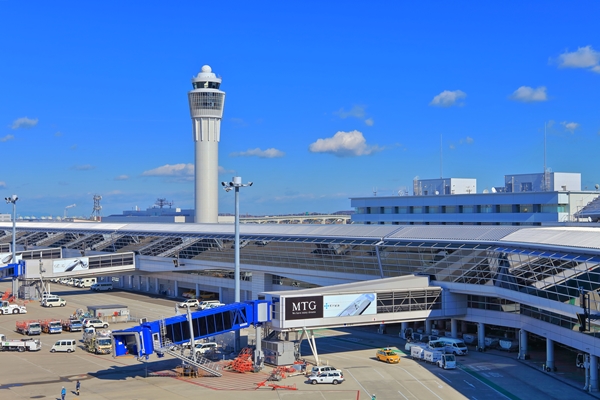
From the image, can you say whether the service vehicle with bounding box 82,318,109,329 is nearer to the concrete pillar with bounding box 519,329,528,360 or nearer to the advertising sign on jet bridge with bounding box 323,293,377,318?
the advertising sign on jet bridge with bounding box 323,293,377,318

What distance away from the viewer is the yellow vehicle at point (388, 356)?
60281mm

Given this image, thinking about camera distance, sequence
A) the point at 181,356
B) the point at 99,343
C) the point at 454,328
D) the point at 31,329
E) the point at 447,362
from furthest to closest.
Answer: the point at 31,329 < the point at 454,328 < the point at 99,343 < the point at 447,362 < the point at 181,356

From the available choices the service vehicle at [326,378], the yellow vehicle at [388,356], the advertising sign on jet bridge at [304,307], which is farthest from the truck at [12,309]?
the service vehicle at [326,378]

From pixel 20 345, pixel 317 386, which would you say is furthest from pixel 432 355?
pixel 20 345

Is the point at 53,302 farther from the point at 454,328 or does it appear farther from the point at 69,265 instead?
the point at 454,328

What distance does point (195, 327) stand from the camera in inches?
2315

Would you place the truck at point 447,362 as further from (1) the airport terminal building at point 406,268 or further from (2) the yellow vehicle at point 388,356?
(1) the airport terminal building at point 406,268

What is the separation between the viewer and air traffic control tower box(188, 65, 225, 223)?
139 metres

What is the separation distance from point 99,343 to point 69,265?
4160 centimetres

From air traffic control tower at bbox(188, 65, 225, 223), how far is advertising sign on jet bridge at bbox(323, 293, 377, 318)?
272 ft

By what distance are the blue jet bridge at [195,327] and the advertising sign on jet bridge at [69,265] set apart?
50476 mm

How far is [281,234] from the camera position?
92125mm

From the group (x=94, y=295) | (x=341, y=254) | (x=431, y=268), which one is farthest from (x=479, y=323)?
(x=94, y=295)

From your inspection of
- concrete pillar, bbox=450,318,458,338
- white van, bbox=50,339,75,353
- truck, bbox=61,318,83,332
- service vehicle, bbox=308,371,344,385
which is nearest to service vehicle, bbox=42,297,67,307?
truck, bbox=61,318,83,332
